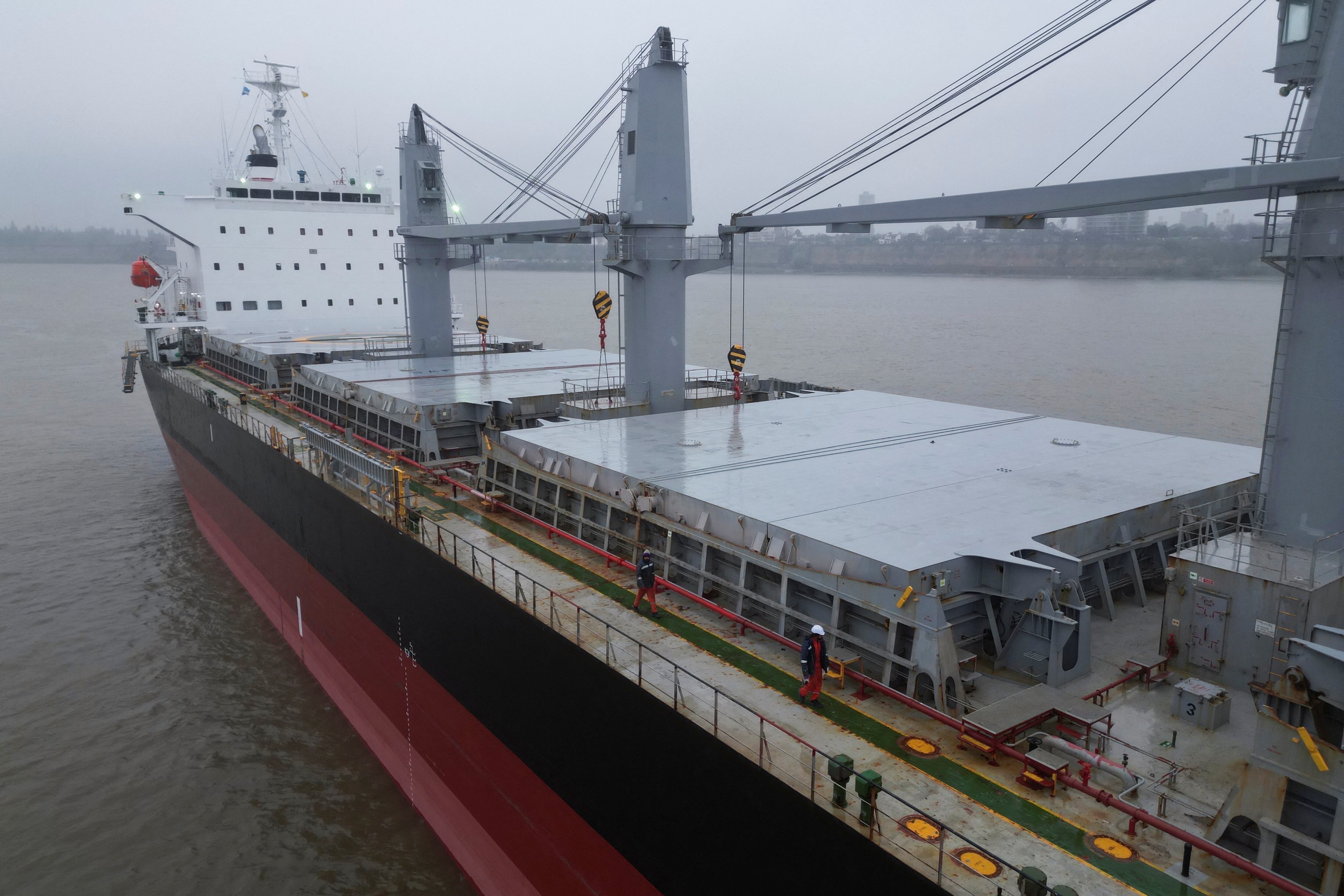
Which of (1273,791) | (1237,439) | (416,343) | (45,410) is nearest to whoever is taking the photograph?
(1273,791)

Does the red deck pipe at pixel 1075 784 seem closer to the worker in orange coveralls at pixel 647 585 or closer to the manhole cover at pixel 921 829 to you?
the worker in orange coveralls at pixel 647 585

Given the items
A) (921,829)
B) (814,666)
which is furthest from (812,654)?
→ (921,829)

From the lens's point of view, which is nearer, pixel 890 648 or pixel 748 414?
pixel 890 648

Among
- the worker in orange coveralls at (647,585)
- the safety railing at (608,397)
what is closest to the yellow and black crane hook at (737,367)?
the safety railing at (608,397)

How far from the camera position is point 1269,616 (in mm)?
7430

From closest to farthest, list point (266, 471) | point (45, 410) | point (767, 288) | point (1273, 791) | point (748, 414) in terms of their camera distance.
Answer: point (1273, 791), point (748, 414), point (266, 471), point (45, 410), point (767, 288)

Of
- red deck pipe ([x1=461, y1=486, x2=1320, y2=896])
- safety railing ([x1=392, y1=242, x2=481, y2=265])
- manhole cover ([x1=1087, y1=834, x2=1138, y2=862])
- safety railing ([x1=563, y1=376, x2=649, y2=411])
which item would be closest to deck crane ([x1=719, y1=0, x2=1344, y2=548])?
red deck pipe ([x1=461, y1=486, x2=1320, y2=896])

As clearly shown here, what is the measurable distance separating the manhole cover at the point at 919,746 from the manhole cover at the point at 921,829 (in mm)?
819

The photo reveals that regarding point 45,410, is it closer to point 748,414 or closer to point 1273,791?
point 748,414

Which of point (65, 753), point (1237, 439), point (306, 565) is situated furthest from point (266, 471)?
point (1237, 439)

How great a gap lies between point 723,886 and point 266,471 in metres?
15.3

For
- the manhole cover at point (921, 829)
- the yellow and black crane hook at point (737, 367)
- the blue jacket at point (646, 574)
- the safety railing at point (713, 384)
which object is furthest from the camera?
the safety railing at point (713, 384)

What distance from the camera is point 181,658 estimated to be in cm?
1745

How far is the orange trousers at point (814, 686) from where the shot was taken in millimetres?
7535
